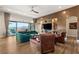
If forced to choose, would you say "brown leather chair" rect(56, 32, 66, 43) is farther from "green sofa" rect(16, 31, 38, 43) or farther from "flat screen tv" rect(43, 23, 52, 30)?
"green sofa" rect(16, 31, 38, 43)

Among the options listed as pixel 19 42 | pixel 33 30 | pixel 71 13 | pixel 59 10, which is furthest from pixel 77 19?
pixel 19 42

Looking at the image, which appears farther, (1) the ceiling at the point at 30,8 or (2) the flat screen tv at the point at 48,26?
(2) the flat screen tv at the point at 48,26

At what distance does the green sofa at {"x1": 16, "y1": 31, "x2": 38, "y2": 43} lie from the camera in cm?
291

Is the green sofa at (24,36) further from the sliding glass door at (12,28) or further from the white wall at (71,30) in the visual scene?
the white wall at (71,30)

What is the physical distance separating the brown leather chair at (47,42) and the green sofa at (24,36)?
0.90 ft

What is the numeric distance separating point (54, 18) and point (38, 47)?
96 cm

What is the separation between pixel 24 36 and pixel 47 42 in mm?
705

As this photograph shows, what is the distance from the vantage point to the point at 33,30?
9.57 feet

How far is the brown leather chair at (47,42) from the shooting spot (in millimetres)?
2881

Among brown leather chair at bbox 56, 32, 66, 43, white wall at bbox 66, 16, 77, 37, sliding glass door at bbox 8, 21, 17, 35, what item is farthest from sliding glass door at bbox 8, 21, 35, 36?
white wall at bbox 66, 16, 77, 37

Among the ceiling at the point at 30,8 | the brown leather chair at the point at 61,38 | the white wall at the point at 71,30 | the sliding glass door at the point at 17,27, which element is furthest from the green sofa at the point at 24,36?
the white wall at the point at 71,30

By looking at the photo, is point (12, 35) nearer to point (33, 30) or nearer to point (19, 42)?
point (19, 42)

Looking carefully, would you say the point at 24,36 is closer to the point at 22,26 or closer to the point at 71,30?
the point at 22,26

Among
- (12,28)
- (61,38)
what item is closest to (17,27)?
(12,28)
